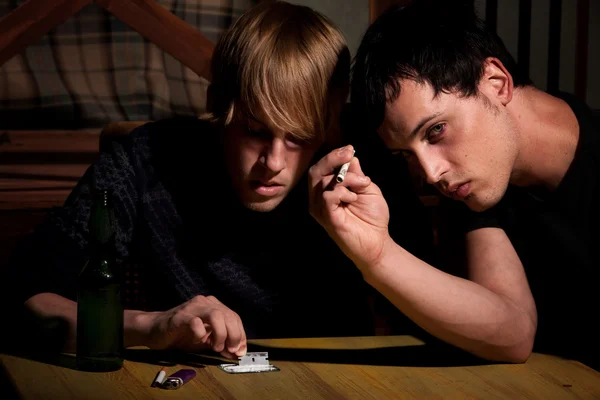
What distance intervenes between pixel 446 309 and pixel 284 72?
24.8 inches

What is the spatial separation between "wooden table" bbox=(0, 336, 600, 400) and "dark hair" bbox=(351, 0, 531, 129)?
20.8 inches

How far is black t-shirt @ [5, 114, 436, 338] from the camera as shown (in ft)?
6.34

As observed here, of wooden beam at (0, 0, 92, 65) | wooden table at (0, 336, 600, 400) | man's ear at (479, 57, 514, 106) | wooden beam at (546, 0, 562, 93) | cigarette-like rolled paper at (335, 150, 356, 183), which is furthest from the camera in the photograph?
wooden beam at (546, 0, 562, 93)

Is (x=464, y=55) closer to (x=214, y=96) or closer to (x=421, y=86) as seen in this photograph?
(x=421, y=86)

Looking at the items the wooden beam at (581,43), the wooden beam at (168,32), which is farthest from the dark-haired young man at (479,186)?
the wooden beam at (581,43)

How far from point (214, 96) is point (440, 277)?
0.71m

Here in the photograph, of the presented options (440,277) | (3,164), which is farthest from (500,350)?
(3,164)

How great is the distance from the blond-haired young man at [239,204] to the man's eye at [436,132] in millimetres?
256

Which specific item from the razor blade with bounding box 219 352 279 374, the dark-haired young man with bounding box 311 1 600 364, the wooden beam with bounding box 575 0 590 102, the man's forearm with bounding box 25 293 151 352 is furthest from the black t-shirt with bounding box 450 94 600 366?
the wooden beam with bounding box 575 0 590 102

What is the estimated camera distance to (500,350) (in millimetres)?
1500

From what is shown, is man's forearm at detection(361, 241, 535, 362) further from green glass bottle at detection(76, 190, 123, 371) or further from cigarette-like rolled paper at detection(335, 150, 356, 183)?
green glass bottle at detection(76, 190, 123, 371)

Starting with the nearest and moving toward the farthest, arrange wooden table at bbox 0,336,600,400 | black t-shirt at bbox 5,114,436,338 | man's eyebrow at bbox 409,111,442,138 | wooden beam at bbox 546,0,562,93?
wooden table at bbox 0,336,600,400 < man's eyebrow at bbox 409,111,442,138 < black t-shirt at bbox 5,114,436,338 < wooden beam at bbox 546,0,562,93

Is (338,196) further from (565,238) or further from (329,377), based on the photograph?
(565,238)

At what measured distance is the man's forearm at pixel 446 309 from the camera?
1.52 meters
